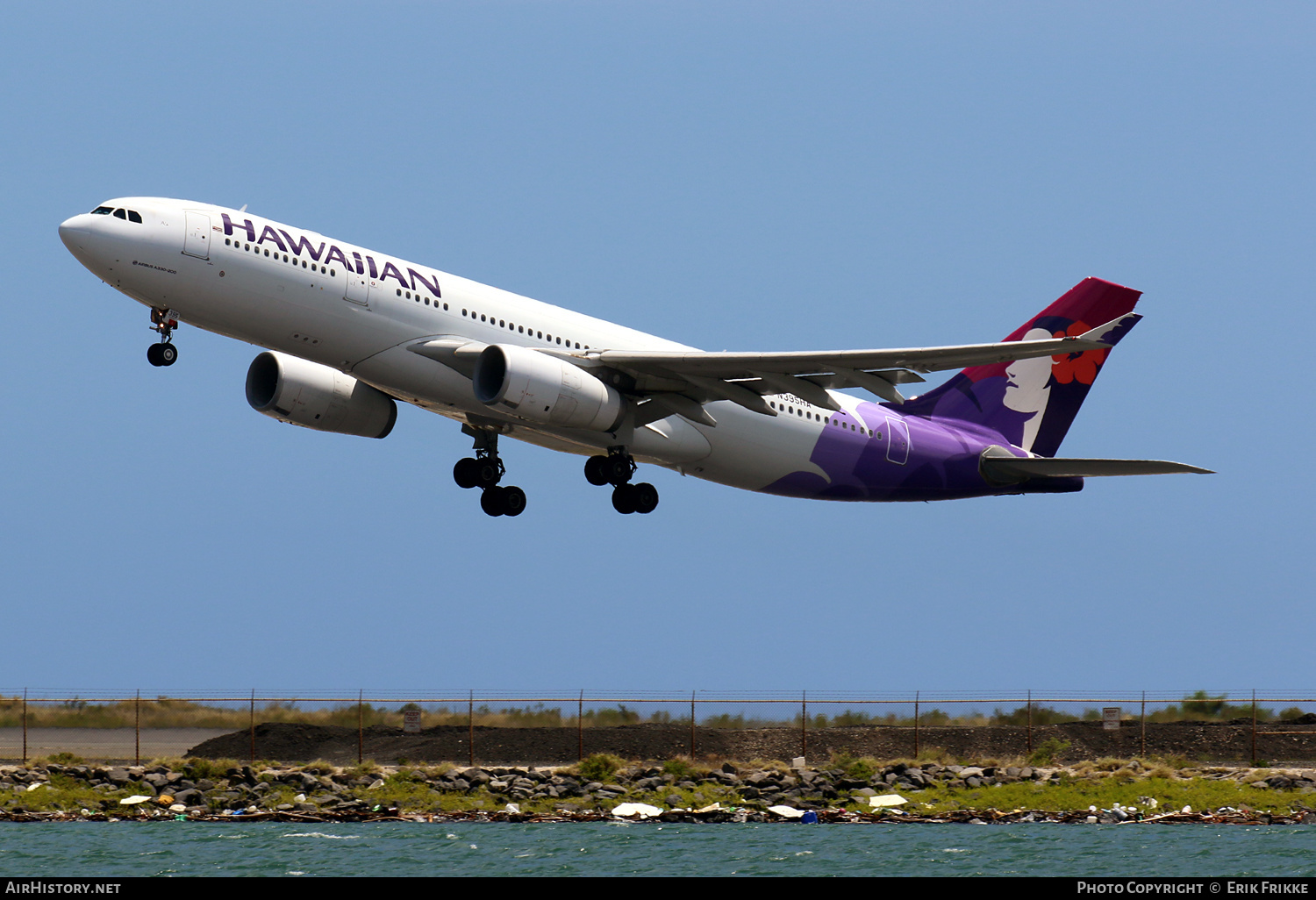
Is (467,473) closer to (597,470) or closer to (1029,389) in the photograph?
(597,470)

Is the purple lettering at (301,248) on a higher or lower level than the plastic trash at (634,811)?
higher

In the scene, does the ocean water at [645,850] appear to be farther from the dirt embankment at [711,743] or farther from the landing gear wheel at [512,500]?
the landing gear wheel at [512,500]

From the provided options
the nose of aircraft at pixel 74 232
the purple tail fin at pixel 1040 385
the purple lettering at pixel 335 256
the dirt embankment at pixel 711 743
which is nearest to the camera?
the nose of aircraft at pixel 74 232

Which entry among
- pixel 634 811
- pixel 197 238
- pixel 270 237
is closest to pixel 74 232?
pixel 197 238

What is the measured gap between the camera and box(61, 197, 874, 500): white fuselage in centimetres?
3241

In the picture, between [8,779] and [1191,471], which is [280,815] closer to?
[8,779]

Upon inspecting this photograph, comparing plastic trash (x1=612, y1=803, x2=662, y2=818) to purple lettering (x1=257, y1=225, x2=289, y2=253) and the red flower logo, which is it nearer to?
the red flower logo

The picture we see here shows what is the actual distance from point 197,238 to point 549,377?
295 inches

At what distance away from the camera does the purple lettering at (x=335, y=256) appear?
33.7m

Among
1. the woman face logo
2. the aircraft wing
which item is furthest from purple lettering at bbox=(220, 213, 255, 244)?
the woman face logo

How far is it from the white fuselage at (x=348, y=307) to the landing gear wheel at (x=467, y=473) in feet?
7.29

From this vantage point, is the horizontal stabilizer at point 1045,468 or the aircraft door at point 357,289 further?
the horizontal stabilizer at point 1045,468

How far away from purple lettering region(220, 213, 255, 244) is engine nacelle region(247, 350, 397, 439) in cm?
452

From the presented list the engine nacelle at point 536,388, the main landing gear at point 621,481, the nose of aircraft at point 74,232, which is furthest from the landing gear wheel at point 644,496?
the nose of aircraft at point 74,232
